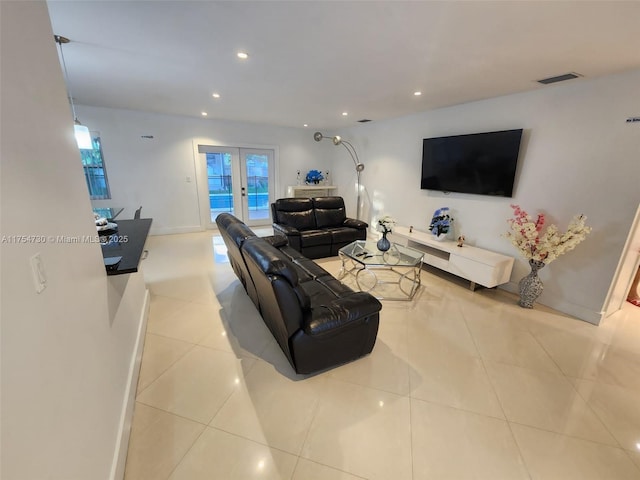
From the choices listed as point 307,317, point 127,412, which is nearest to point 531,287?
point 307,317

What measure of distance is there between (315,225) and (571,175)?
3.44 metres

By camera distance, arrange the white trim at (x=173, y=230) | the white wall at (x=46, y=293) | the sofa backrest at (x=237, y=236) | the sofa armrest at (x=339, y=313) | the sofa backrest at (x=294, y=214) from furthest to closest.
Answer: the white trim at (x=173, y=230) → the sofa backrest at (x=294, y=214) → the sofa backrest at (x=237, y=236) → the sofa armrest at (x=339, y=313) → the white wall at (x=46, y=293)

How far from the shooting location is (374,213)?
5.87m

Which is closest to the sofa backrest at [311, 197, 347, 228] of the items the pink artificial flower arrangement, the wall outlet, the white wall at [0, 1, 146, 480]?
the pink artificial flower arrangement

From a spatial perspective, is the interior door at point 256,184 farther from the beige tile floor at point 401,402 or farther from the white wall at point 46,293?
the white wall at point 46,293

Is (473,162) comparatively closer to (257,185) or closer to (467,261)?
(467,261)

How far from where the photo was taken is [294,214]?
4773mm

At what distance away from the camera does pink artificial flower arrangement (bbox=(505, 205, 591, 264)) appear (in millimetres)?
2703

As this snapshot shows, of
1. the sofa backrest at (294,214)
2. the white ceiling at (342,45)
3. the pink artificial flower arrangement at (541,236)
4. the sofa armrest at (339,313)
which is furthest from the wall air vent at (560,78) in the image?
the sofa backrest at (294,214)

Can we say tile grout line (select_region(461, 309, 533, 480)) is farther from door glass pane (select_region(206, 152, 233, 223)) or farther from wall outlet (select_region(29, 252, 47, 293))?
door glass pane (select_region(206, 152, 233, 223))

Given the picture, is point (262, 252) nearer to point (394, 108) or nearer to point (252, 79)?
point (252, 79)

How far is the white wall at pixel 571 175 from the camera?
252 cm

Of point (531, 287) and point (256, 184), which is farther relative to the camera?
point (256, 184)

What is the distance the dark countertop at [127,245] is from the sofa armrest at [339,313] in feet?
3.79
